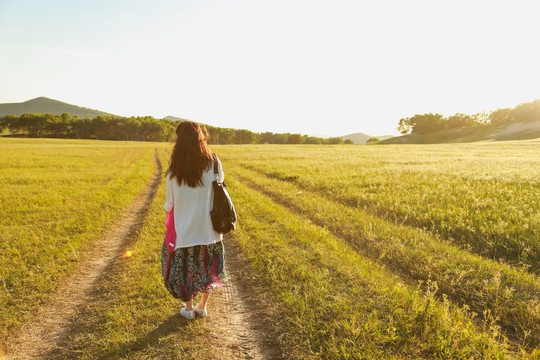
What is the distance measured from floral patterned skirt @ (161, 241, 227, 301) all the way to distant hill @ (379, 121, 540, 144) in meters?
107

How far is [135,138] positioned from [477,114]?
602ft

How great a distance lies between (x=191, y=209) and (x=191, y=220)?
18 centimetres

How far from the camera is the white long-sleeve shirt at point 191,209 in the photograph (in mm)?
4133

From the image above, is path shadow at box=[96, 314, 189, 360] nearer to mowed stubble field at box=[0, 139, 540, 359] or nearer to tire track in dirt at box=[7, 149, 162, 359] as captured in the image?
mowed stubble field at box=[0, 139, 540, 359]

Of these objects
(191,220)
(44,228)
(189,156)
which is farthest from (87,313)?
(44,228)

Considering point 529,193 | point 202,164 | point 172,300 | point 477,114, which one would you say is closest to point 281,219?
point 172,300

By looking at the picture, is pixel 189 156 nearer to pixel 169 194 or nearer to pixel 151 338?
pixel 169 194

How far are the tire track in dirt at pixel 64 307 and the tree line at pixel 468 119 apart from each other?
147884 millimetres

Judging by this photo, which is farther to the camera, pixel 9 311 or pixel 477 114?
pixel 477 114

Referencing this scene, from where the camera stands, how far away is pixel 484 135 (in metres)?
99.8

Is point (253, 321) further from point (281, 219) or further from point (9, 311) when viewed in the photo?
point (281, 219)

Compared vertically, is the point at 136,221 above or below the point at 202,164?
below

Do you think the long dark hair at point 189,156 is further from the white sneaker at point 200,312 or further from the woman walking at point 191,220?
the white sneaker at point 200,312

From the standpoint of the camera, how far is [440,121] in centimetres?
13725
